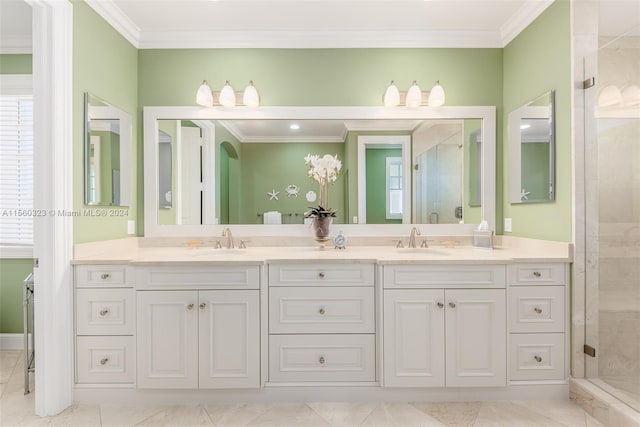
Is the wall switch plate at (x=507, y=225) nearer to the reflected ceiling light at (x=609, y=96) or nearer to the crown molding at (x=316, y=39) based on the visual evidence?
the reflected ceiling light at (x=609, y=96)

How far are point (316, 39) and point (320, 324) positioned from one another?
2091 mm

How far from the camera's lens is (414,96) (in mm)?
2723

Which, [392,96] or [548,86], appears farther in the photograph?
[392,96]

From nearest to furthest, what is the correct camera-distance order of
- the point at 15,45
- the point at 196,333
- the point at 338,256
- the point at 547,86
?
the point at 196,333 → the point at 338,256 → the point at 547,86 → the point at 15,45

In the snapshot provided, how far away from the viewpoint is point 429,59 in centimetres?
279

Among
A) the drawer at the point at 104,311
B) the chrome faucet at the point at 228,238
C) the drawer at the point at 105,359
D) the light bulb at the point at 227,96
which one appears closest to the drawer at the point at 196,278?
the drawer at the point at 104,311

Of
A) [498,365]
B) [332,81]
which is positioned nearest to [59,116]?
[332,81]

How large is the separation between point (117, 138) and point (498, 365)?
291cm

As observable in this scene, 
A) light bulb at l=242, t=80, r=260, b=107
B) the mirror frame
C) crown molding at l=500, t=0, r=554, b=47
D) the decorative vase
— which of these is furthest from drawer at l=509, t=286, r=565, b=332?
light bulb at l=242, t=80, r=260, b=107

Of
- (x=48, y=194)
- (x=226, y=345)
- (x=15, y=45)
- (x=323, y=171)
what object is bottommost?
(x=226, y=345)

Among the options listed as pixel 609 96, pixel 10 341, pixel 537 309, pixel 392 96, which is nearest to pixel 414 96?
pixel 392 96

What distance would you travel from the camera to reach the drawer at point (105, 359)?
6.97 feet

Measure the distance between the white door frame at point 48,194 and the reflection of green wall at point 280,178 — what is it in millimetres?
1195

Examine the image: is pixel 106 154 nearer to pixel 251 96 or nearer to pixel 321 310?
pixel 251 96
